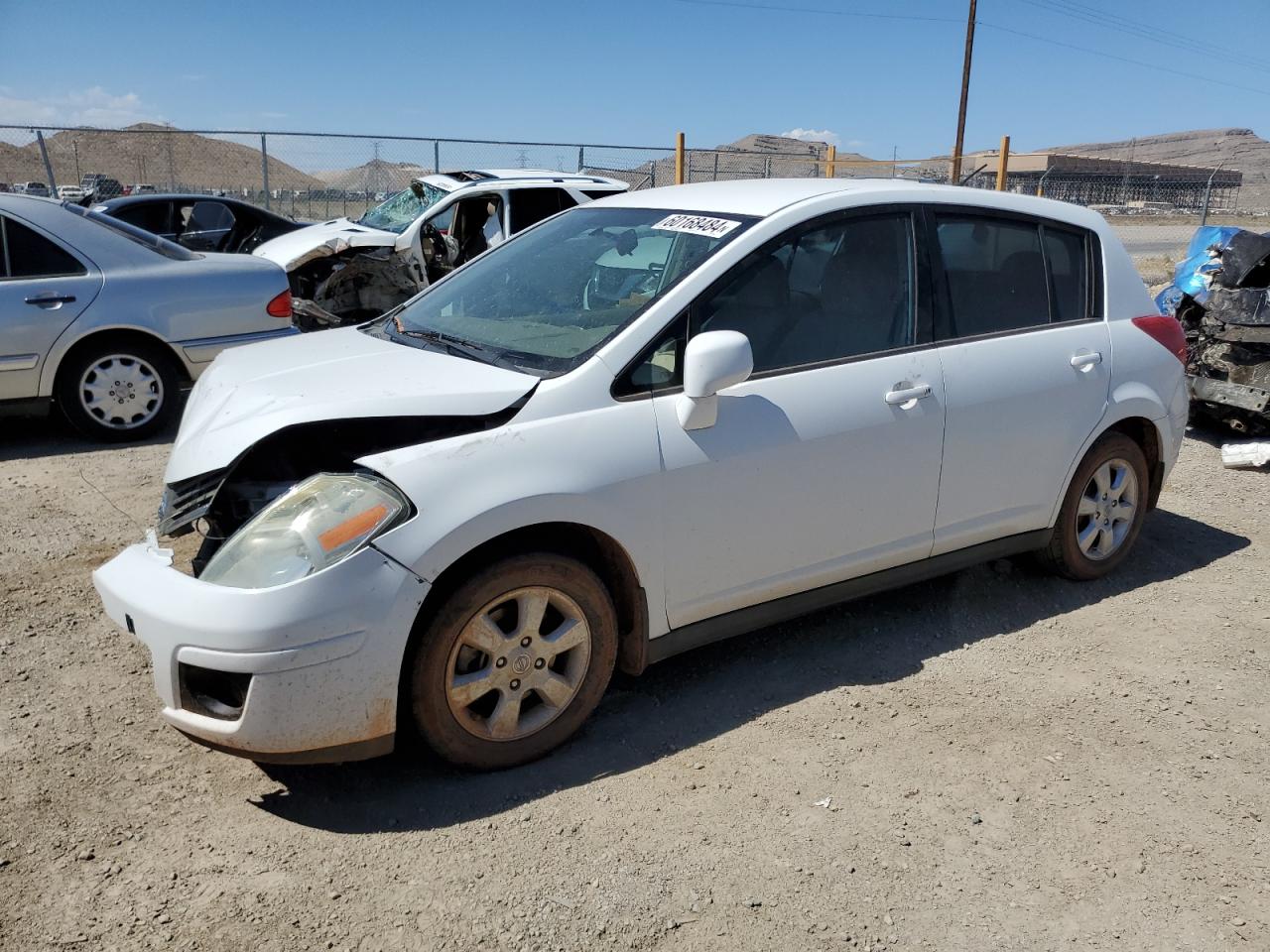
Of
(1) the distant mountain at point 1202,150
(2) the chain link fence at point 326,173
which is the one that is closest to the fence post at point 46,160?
(2) the chain link fence at point 326,173

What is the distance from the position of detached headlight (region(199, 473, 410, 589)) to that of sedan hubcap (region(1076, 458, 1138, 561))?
10.4ft

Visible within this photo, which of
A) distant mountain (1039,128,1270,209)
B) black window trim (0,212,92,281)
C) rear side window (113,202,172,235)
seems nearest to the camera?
black window trim (0,212,92,281)

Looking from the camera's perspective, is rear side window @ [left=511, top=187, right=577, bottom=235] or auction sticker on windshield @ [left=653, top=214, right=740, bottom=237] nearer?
auction sticker on windshield @ [left=653, top=214, right=740, bottom=237]

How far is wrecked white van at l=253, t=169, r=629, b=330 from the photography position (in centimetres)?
1002

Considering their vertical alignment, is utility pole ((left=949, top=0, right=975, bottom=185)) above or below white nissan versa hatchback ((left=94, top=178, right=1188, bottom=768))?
above

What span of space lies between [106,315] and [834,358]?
16.6 ft

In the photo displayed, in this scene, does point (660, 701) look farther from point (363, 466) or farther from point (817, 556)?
point (363, 466)

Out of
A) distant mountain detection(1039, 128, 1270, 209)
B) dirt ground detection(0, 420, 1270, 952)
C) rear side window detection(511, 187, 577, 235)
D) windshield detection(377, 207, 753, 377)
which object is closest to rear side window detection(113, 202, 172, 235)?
rear side window detection(511, 187, 577, 235)

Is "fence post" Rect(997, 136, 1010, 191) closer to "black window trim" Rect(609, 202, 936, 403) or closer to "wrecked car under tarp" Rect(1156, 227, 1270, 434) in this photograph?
"wrecked car under tarp" Rect(1156, 227, 1270, 434)

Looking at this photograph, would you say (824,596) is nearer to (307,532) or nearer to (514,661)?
(514,661)

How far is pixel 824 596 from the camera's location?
3744 mm

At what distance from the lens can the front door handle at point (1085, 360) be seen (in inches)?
167

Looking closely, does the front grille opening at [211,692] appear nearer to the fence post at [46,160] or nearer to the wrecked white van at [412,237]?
the wrecked white van at [412,237]

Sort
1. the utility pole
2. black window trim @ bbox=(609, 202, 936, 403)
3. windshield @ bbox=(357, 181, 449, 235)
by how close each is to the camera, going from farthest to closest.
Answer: the utility pole, windshield @ bbox=(357, 181, 449, 235), black window trim @ bbox=(609, 202, 936, 403)
